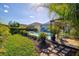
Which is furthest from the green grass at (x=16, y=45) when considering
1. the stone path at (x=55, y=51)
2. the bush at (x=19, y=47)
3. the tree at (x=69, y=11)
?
the tree at (x=69, y=11)

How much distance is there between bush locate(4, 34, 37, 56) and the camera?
5.16 ft

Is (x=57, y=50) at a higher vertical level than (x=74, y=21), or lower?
lower

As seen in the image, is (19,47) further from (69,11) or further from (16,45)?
(69,11)

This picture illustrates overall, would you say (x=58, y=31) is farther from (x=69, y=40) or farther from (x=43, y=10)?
(x=43, y=10)

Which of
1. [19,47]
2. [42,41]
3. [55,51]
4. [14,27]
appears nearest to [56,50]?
[55,51]

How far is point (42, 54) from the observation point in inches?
61.7

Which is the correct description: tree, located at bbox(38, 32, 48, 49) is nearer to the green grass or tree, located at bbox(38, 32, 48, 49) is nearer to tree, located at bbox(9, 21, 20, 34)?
the green grass

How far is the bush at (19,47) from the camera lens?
1.57m

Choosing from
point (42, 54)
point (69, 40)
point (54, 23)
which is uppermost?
point (54, 23)

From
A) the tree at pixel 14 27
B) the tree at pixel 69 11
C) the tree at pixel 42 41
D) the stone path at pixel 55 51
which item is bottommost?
the stone path at pixel 55 51

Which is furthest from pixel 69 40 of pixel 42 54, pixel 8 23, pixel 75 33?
pixel 8 23

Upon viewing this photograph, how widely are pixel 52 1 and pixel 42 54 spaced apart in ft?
1.73

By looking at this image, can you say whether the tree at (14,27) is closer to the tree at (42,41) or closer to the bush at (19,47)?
the bush at (19,47)

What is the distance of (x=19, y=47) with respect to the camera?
1578 millimetres
